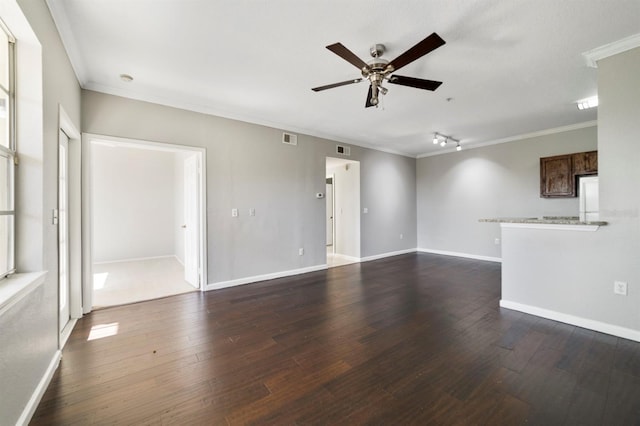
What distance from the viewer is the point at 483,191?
19.9 ft

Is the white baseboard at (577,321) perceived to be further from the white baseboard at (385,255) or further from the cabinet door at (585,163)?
the cabinet door at (585,163)

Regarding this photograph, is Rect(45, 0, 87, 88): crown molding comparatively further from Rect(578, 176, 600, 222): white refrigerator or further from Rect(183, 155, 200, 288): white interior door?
Rect(578, 176, 600, 222): white refrigerator

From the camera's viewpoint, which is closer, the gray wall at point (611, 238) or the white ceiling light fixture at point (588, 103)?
the gray wall at point (611, 238)

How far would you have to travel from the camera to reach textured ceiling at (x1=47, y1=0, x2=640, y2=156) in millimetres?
1997

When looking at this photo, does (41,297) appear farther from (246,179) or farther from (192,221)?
(246,179)

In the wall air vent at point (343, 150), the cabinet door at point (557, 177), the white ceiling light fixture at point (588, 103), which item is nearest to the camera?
the white ceiling light fixture at point (588, 103)

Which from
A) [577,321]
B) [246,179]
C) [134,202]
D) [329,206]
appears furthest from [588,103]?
[134,202]

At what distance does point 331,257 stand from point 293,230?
196cm

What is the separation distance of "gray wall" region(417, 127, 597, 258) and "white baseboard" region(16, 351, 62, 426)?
7.04 m

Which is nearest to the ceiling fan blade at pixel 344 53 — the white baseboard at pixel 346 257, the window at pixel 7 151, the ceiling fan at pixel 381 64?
the ceiling fan at pixel 381 64

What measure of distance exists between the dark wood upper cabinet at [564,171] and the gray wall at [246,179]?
11.9 feet

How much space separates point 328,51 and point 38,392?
3364mm

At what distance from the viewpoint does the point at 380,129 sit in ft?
16.4

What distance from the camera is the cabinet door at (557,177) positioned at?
481 centimetres
